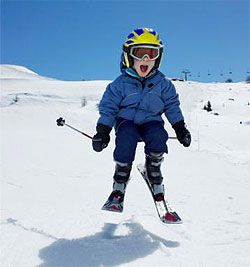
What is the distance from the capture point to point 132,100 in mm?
3697

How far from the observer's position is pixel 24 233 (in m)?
3.41

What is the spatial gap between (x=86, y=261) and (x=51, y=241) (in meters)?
0.50

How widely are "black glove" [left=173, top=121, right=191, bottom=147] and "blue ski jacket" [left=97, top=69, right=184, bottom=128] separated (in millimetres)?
236

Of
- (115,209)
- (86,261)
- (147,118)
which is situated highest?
(147,118)

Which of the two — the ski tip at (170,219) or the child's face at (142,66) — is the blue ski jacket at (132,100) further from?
the ski tip at (170,219)

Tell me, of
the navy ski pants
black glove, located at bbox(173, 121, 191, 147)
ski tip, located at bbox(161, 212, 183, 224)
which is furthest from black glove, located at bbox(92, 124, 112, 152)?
ski tip, located at bbox(161, 212, 183, 224)

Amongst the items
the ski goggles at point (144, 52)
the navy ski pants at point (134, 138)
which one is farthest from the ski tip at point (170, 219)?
the ski goggles at point (144, 52)

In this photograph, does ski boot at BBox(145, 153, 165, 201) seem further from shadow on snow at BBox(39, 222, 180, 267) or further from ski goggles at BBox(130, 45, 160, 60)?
ski goggles at BBox(130, 45, 160, 60)

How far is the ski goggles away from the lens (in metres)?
3.74

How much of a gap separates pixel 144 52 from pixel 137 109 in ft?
1.69

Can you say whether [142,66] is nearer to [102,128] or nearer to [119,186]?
[102,128]

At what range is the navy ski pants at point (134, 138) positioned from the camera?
3578 mm

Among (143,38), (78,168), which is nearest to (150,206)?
(143,38)

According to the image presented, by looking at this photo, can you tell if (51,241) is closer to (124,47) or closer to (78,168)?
(124,47)
